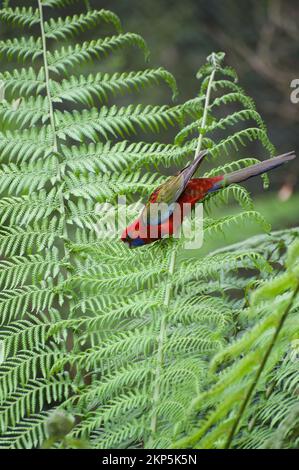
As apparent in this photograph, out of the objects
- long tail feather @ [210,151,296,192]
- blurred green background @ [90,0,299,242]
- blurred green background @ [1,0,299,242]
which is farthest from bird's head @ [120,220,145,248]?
blurred green background @ [90,0,299,242]

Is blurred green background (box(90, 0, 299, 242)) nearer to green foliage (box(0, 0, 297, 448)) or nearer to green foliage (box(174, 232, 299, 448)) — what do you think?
green foliage (box(0, 0, 297, 448))

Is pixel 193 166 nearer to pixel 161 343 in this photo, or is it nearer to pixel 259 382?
pixel 161 343

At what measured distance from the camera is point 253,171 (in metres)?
1.84

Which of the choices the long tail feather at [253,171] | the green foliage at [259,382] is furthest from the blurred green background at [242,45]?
the green foliage at [259,382]

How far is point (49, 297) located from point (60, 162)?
411mm

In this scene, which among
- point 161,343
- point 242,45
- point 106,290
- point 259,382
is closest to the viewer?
point 259,382

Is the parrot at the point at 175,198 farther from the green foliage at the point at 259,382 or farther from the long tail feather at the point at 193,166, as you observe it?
the green foliage at the point at 259,382

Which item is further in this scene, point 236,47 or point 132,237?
point 236,47

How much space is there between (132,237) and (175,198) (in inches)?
7.1

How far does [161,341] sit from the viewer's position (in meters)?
1.54

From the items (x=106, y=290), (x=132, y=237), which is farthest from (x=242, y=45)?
(x=106, y=290)

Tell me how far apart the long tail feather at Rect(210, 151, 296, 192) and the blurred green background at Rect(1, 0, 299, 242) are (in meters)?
3.92

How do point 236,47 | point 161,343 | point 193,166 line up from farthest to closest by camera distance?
point 236,47
point 193,166
point 161,343
